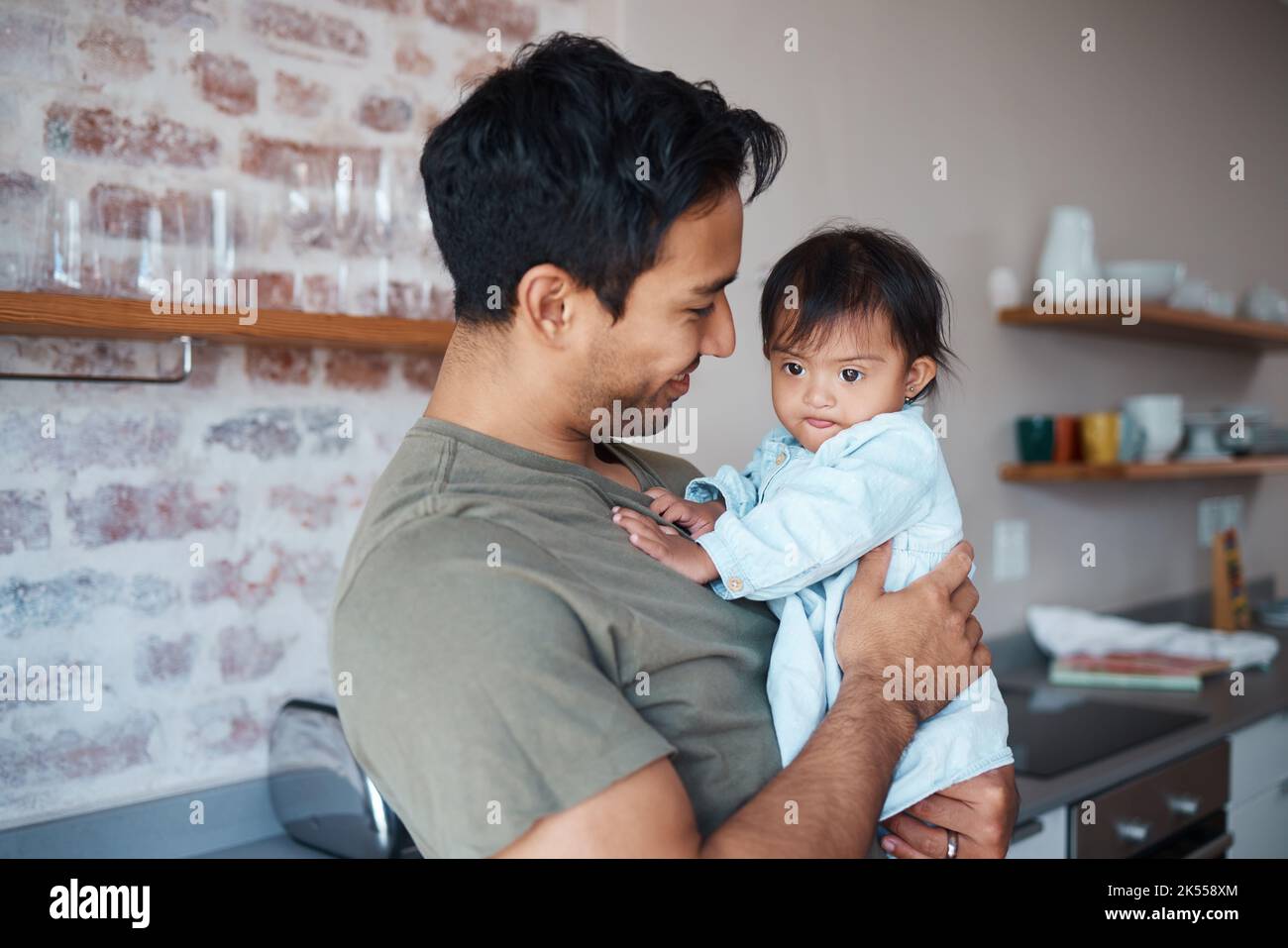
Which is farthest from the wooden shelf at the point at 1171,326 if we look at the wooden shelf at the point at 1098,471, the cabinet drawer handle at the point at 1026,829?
the cabinet drawer handle at the point at 1026,829

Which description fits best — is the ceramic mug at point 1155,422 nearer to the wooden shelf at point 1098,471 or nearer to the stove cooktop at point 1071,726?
the wooden shelf at point 1098,471

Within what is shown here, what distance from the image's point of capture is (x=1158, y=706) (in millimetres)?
2551

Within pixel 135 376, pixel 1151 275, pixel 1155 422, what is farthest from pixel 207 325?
pixel 1155 422

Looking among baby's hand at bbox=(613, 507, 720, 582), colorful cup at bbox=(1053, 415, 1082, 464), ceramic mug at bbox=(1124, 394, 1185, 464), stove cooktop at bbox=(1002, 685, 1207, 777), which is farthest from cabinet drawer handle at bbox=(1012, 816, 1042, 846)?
ceramic mug at bbox=(1124, 394, 1185, 464)

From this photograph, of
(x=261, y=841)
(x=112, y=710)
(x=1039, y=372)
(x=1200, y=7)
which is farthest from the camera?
(x=1200, y=7)

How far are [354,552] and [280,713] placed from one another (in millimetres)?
849

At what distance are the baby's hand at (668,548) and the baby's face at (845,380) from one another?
0.88 feet

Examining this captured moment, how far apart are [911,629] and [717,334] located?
1.21 ft

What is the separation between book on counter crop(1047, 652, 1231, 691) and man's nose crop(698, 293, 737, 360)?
6.48 ft

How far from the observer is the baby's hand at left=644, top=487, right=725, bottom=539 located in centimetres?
126

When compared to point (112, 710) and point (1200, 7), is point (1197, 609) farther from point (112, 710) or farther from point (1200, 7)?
point (112, 710)

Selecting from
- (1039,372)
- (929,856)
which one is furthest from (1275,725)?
(929,856)

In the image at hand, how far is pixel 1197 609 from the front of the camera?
3768 mm
